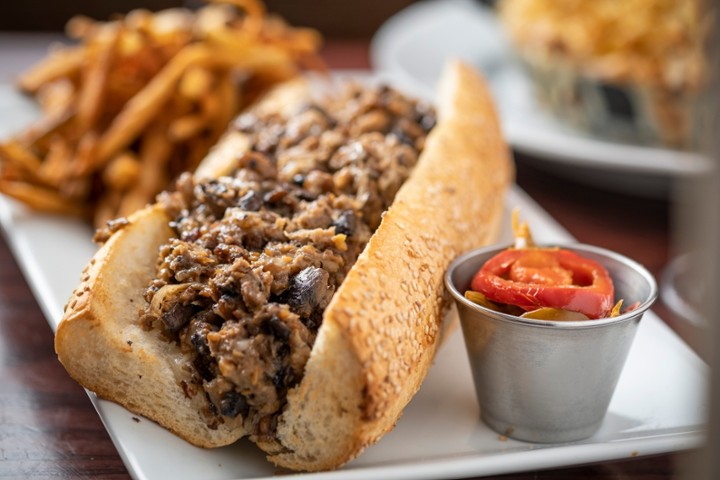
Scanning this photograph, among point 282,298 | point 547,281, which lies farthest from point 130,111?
point 547,281

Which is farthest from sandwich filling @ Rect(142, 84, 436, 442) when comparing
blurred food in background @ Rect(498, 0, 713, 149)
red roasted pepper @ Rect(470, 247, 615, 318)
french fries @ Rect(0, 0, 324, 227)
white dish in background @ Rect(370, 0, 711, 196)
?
blurred food in background @ Rect(498, 0, 713, 149)

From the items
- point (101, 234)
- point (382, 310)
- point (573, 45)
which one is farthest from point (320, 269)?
point (573, 45)

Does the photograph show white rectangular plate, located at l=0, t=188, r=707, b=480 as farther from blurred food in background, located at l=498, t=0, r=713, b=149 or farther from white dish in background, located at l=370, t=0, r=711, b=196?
blurred food in background, located at l=498, t=0, r=713, b=149

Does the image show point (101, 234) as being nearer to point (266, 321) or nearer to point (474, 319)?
point (266, 321)

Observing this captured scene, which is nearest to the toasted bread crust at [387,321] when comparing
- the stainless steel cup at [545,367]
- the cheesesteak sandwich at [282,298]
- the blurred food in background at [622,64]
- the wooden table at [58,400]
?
the cheesesteak sandwich at [282,298]

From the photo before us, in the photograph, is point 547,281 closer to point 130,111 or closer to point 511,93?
point 130,111

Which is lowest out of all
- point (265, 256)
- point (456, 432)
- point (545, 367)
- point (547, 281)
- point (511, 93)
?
point (511, 93)

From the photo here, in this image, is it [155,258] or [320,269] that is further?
[155,258]
